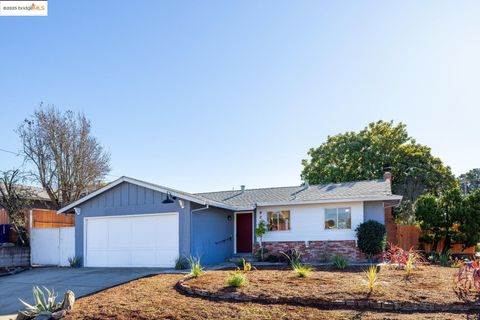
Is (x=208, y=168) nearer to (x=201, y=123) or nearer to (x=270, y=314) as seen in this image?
(x=201, y=123)

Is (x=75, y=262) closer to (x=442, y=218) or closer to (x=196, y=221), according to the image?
(x=196, y=221)

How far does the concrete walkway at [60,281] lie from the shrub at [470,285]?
889 cm

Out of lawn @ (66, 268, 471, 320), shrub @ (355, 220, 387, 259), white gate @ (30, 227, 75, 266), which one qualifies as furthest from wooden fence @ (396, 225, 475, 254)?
white gate @ (30, 227, 75, 266)

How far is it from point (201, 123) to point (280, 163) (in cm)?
682

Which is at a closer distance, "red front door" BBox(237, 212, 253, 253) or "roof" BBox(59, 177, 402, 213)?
"roof" BBox(59, 177, 402, 213)

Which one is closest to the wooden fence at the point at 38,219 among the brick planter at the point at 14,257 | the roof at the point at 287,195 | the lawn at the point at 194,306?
the brick planter at the point at 14,257

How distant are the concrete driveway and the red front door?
18.7ft

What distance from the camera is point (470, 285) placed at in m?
8.52

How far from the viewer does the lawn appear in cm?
762

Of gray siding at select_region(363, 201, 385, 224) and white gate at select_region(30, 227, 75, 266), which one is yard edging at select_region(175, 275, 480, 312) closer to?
gray siding at select_region(363, 201, 385, 224)

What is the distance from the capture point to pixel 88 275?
14461mm

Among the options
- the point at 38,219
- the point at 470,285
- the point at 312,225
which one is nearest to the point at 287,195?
the point at 312,225

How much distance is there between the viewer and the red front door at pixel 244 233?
63.3ft

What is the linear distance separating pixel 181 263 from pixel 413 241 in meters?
11.7
